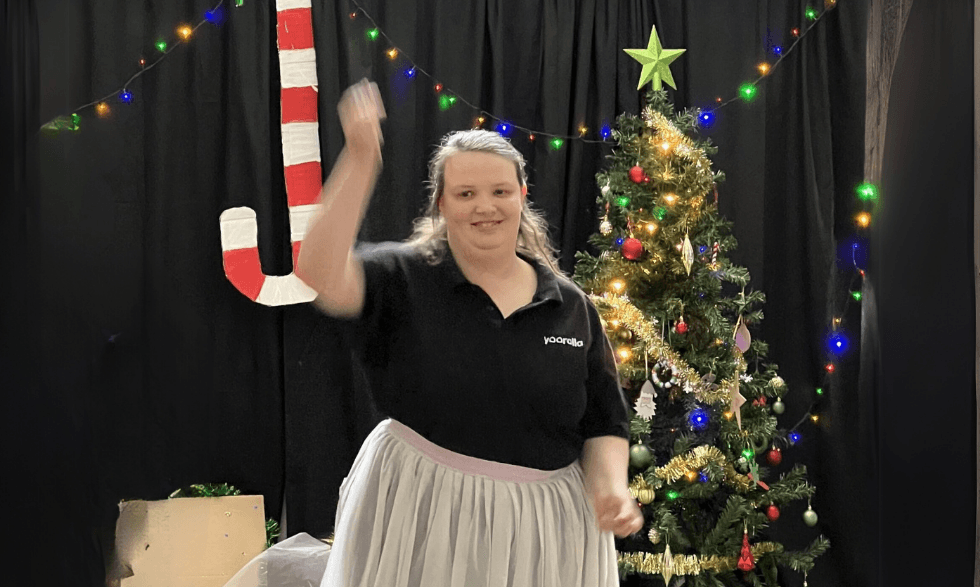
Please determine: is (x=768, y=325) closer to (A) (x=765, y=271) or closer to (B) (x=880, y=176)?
(A) (x=765, y=271)

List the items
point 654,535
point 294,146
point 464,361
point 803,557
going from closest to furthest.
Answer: point 464,361 → point 654,535 → point 803,557 → point 294,146

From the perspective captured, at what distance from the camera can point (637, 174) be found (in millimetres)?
3395

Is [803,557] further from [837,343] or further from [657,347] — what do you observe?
[657,347]

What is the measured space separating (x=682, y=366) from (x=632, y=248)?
1.46ft

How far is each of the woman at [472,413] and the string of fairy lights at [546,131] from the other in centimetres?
230

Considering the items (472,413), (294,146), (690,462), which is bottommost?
(690,462)

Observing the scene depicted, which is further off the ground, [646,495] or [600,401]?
[600,401]

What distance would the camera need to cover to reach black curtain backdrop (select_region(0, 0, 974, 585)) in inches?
147

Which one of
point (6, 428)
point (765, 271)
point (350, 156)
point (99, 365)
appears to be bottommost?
point (6, 428)

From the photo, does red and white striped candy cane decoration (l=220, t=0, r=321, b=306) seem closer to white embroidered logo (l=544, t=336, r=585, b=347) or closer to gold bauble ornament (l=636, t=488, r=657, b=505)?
gold bauble ornament (l=636, t=488, r=657, b=505)

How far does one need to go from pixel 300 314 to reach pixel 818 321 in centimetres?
210

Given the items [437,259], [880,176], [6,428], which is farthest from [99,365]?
[880,176]

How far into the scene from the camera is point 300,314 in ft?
12.4

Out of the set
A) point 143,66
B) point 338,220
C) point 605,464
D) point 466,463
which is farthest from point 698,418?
point 143,66
